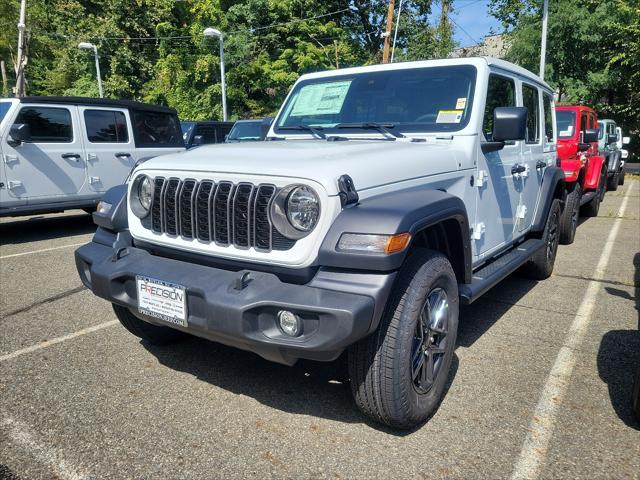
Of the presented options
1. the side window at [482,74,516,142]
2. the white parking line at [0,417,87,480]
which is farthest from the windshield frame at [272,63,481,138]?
the white parking line at [0,417,87,480]

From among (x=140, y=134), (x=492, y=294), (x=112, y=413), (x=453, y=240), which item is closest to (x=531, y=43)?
(x=140, y=134)

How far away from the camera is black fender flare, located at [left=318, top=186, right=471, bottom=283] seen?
2.10 meters

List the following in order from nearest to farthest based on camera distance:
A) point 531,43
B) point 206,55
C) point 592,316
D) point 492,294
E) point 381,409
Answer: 1. point 381,409
2. point 592,316
3. point 492,294
4. point 531,43
5. point 206,55

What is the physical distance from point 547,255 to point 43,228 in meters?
7.92

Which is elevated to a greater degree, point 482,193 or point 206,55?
point 206,55

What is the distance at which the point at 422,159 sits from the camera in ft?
9.17

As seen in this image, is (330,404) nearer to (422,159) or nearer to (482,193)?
(422,159)

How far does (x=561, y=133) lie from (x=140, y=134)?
25.2 ft

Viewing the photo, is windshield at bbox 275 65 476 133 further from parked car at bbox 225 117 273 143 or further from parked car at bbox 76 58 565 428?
parked car at bbox 225 117 273 143

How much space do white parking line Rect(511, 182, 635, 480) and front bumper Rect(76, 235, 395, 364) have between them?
3.43 feet

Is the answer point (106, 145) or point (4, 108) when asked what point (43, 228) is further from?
point (4, 108)

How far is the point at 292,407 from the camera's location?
9.25ft

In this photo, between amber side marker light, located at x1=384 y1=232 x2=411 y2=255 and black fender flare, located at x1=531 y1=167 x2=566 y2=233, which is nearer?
amber side marker light, located at x1=384 y1=232 x2=411 y2=255

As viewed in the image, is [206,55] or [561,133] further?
[206,55]
